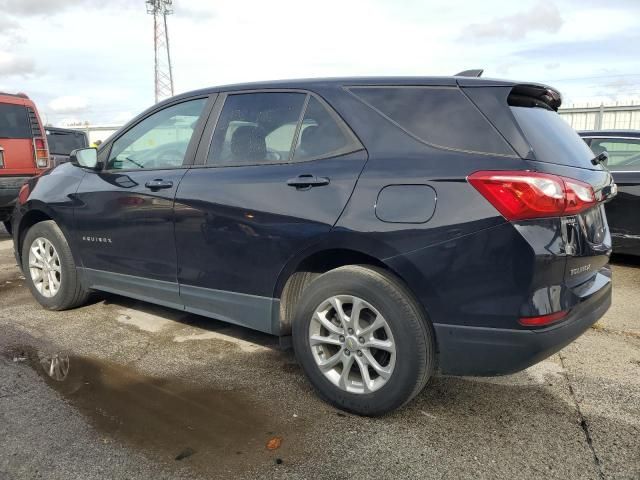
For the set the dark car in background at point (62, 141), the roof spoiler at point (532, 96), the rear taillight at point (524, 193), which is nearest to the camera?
the rear taillight at point (524, 193)

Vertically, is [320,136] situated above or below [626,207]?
above

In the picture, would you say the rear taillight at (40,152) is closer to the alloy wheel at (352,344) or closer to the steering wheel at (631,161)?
the alloy wheel at (352,344)

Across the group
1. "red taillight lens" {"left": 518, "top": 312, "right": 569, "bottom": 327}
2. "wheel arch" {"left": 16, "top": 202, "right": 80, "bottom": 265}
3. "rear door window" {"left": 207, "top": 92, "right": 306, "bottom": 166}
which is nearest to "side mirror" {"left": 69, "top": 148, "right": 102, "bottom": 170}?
"wheel arch" {"left": 16, "top": 202, "right": 80, "bottom": 265}

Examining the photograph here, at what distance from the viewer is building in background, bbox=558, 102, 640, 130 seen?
14.5 meters

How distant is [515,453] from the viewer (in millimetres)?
2410

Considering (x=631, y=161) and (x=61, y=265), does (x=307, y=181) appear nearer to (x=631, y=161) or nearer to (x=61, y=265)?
(x=61, y=265)

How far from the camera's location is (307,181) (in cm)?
279

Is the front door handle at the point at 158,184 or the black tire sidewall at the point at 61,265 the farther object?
the black tire sidewall at the point at 61,265

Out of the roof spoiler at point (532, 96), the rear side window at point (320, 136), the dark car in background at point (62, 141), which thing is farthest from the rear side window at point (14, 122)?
the roof spoiler at point (532, 96)

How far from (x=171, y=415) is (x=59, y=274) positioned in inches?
88.0

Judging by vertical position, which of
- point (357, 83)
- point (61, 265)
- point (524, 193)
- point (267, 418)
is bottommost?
point (267, 418)

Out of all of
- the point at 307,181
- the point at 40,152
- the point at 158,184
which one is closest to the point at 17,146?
the point at 40,152

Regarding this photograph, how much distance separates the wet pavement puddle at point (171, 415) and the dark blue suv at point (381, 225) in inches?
17.3

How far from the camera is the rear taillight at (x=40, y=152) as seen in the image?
8.01m
